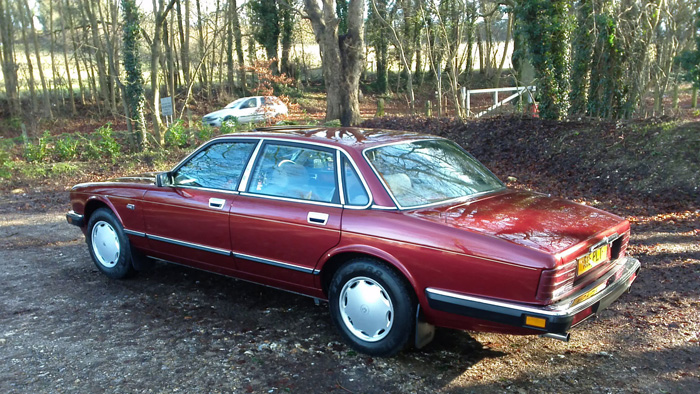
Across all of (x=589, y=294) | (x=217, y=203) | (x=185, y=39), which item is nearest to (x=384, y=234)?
(x=589, y=294)

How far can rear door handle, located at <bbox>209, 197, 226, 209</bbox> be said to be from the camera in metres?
4.66

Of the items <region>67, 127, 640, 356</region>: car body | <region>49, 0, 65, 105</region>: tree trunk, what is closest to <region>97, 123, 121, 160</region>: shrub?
<region>67, 127, 640, 356</region>: car body

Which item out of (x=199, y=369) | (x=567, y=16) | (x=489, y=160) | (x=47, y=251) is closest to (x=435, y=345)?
(x=199, y=369)

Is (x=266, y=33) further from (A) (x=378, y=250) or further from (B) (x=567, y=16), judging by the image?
(A) (x=378, y=250)

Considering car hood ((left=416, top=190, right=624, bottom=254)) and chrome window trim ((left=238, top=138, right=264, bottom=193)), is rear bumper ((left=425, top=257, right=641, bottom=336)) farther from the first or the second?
chrome window trim ((left=238, top=138, right=264, bottom=193))

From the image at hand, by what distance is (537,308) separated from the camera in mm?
3254

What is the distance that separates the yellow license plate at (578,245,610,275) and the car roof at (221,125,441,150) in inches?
67.1

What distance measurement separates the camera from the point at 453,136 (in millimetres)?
12719

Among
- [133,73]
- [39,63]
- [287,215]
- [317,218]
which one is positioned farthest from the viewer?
[39,63]

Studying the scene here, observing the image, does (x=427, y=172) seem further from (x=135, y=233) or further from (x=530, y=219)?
(x=135, y=233)

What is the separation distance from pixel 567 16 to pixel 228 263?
10133 millimetres

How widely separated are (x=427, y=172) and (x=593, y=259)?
4.43 ft

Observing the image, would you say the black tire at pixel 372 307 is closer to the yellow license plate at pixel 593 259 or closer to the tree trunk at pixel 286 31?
the yellow license plate at pixel 593 259

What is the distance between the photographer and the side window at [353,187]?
13.0 feet
